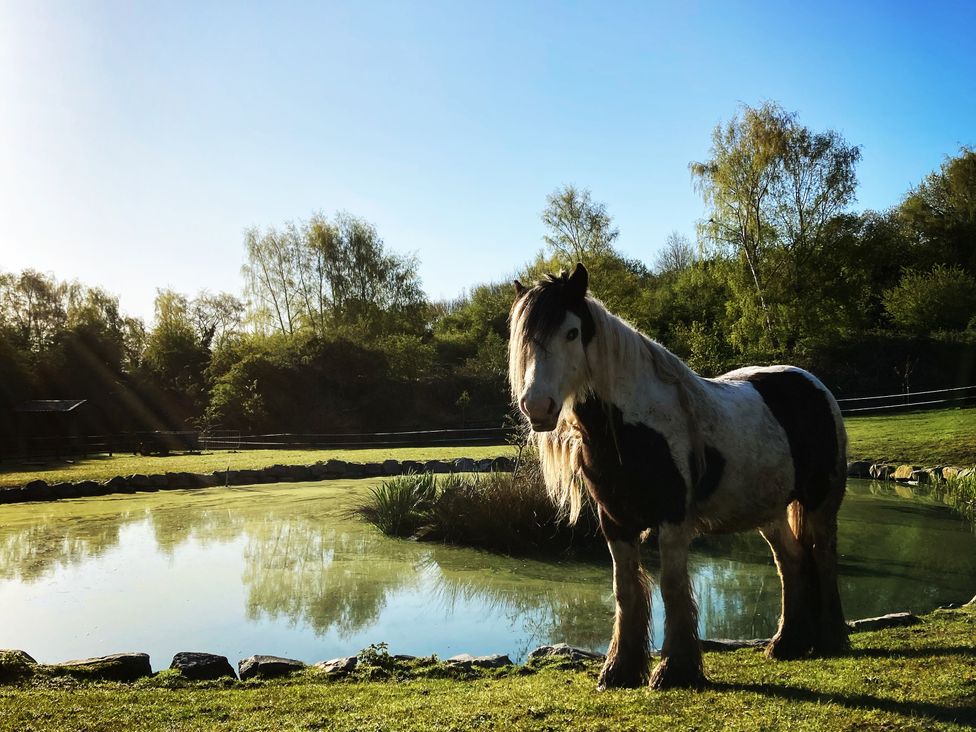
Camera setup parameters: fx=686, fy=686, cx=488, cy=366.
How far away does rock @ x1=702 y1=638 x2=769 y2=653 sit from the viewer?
15.0ft

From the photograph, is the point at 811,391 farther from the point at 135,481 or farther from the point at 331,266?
the point at 331,266

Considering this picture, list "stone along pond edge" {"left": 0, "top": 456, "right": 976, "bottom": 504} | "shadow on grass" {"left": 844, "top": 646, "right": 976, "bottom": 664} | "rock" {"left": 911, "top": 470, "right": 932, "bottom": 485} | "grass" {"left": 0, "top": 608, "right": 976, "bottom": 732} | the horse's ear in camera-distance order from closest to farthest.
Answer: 1. "grass" {"left": 0, "top": 608, "right": 976, "bottom": 732}
2. the horse's ear
3. "shadow on grass" {"left": 844, "top": 646, "right": 976, "bottom": 664}
4. "stone along pond edge" {"left": 0, "top": 456, "right": 976, "bottom": 504}
5. "rock" {"left": 911, "top": 470, "right": 932, "bottom": 485}

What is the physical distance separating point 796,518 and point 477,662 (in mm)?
2246

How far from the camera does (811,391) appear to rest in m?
4.38

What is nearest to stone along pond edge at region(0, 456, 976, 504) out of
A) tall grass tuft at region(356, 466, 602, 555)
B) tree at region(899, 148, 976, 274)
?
tall grass tuft at region(356, 466, 602, 555)

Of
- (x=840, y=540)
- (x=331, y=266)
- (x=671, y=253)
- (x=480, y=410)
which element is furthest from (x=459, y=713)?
(x=671, y=253)

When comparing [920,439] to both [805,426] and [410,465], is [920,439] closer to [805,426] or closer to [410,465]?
[410,465]

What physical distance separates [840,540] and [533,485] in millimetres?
3746

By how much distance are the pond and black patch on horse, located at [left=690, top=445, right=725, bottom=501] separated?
1964 mm

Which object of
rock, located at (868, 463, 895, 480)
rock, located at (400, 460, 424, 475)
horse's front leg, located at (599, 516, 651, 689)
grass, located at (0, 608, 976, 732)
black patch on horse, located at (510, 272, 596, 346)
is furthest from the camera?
rock, located at (400, 460, 424, 475)

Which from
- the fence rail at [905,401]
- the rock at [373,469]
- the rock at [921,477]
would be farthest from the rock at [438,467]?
the fence rail at [905,401]

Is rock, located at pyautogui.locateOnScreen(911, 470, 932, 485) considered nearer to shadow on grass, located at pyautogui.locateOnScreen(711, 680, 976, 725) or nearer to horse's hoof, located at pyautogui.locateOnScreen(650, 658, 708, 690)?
shadow on grass, located at pyautogui.locateOnScreen(711, 680, 976, 725)

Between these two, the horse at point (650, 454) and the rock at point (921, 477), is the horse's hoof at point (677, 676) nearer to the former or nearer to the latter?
the horse at point (650, 454)

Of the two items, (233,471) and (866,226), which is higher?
(866,226)
